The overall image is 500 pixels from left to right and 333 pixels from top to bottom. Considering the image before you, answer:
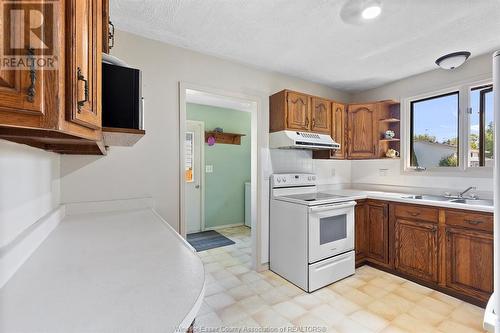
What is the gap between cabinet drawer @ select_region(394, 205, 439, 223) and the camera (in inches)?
91.7

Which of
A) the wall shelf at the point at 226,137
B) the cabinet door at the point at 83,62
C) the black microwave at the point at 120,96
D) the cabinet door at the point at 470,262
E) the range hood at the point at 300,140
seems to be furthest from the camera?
the wall shelf at the point at 226,137

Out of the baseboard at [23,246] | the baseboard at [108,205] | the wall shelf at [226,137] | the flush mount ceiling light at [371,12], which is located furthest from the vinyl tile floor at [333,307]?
the wall shelf at [226,137]

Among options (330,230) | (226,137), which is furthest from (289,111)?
(226,137)

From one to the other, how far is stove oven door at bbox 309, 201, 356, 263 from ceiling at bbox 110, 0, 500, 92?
5.27 ft

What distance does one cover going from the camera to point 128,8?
5.60ft

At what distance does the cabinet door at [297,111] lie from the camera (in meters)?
2.68

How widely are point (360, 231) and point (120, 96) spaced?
2.91 metres

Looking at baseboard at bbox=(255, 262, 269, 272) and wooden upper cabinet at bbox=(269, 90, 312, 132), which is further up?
wooden upper cabinet at bbox=(269, 90, 312, 132)

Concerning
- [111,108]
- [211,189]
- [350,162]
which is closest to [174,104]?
[111,108]

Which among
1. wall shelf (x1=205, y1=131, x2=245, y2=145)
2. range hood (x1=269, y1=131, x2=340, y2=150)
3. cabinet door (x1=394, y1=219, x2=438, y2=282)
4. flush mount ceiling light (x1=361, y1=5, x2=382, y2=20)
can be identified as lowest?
cabinet door (x1=394, y1=219, x2=438, y2=282)

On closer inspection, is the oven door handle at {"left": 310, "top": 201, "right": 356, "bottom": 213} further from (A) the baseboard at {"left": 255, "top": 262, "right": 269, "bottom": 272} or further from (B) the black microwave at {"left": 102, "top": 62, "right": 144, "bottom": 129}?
(B) the black microwave at {"left": 102, "top": 62, "right": 144, "bottom": 129}

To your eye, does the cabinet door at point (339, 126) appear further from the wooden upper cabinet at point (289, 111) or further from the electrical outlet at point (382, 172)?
the electrical outlet at point (382, 172)

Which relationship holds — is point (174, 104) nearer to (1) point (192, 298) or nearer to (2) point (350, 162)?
(1) point (192, 298)

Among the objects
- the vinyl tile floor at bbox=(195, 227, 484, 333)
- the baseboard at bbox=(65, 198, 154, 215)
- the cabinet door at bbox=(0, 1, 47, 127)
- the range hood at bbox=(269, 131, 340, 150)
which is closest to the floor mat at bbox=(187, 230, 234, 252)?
the vinyl tile floor at bbox=(195, 227, 484, 333)
